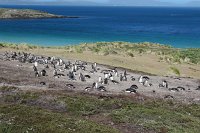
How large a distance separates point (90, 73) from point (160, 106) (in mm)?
18600

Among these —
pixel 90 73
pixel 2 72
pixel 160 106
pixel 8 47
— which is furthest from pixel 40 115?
pixel 8 47

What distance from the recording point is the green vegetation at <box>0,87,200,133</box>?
26.2 m

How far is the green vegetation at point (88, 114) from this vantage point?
2620 centimetres

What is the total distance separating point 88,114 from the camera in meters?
29.8

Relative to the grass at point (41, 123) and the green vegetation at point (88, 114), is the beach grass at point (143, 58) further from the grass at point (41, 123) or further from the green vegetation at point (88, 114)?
the grass at point (41, 123)

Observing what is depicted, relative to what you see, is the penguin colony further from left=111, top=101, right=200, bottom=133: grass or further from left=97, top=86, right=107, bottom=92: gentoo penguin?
left=111, top=101, right=200, bottom=133: grass

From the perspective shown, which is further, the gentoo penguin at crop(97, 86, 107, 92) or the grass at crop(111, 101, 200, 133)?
the gentoo penguin at crop(97, 86, 107, 92)

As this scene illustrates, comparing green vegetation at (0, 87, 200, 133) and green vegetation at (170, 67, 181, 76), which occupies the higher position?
green vegetation at (0, 87, 200, 133)

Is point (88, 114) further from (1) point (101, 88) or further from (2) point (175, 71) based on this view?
(2) point (175, 71)

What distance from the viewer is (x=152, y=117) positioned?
29.7m

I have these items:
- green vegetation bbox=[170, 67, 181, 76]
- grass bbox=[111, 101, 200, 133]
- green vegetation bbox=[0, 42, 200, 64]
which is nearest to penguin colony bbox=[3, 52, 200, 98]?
grass bbox=[111, 101, 200, 133]

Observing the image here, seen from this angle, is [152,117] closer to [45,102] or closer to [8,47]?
[45,102]

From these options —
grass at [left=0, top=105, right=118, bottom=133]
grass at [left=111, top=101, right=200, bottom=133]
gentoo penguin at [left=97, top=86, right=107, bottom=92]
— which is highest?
grass at [left=0, top=105, right=118, bottom=133]

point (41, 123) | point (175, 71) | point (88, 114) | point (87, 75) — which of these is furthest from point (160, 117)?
point (175, 71)
